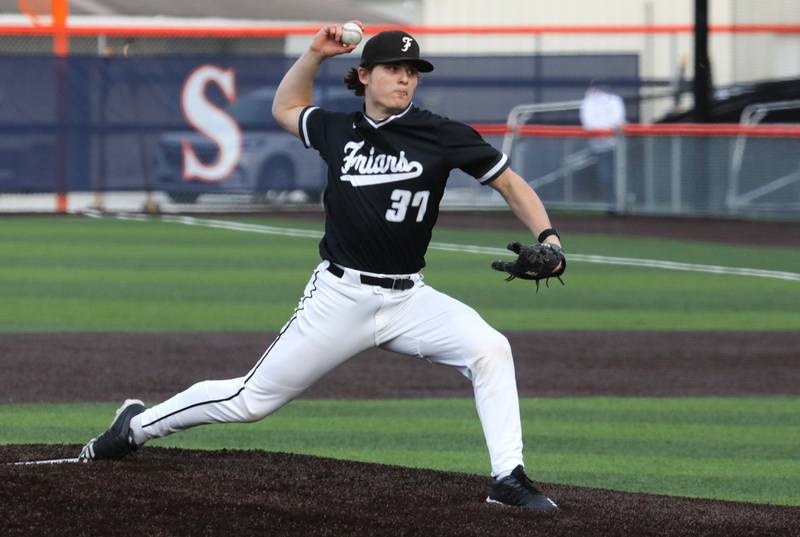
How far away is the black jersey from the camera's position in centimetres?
623

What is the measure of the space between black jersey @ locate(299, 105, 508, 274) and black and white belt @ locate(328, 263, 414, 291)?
33 mm

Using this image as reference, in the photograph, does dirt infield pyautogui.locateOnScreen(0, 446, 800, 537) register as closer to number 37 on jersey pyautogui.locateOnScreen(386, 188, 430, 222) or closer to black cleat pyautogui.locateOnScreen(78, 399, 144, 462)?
black cleat pyautogui.locateOnScreen(78, 399, 144, 462)

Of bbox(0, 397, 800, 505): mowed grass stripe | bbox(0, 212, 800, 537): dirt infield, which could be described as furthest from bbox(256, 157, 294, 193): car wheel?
bbox(0, 397, 800, 505): mowed grass stripe

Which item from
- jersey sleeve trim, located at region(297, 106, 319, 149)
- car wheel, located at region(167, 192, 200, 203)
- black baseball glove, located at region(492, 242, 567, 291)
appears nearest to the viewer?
black baseball glove, located at region(492, 242, 567, 291)

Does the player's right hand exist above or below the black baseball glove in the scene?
above

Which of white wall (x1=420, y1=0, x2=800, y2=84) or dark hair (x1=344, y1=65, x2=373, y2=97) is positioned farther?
white wall (x1=420, y1=0, x2=800, y2=84)

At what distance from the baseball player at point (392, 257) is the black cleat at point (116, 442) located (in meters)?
0.55

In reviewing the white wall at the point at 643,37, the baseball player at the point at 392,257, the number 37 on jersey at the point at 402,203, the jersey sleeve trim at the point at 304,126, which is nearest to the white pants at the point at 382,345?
the baseball player at the point at 392,257

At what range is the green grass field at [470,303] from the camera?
8195 mm

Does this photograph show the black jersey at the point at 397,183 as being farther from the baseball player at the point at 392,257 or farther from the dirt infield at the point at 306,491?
the dirt infield at the point at 306,491

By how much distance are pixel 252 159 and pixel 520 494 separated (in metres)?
18.9

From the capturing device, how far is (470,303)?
1466 cm

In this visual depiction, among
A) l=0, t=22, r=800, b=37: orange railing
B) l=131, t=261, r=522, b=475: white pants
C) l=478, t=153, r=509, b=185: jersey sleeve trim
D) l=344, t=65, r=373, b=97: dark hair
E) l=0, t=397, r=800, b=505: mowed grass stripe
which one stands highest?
l=0, t=22, r=800, b=37: orange railing

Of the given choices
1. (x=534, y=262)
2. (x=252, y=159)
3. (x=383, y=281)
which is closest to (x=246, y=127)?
(x=252, y=159)
